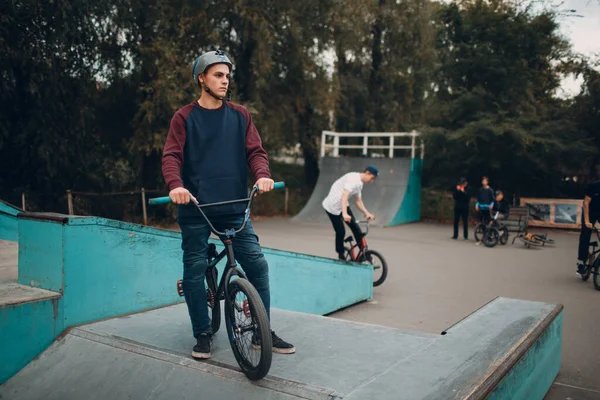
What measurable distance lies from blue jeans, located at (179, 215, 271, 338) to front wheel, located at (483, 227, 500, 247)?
10.9 meters

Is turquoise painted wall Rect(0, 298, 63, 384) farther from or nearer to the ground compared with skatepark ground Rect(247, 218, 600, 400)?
farther from the ground

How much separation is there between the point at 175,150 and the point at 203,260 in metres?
0.68

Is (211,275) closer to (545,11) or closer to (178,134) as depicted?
(178,134)

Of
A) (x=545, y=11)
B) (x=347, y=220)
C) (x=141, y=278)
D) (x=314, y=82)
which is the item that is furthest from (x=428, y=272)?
(x=545, y=11)

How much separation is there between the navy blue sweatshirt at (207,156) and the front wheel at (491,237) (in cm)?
1099

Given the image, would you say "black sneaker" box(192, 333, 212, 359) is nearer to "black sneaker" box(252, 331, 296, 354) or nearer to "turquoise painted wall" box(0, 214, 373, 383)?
"black sneaker" box(252, 331, 296, 354)

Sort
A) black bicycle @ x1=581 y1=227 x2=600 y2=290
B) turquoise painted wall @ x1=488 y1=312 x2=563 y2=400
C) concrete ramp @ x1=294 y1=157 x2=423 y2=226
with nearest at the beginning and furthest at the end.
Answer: turquoise painted wall @ x1=488 y1=312 x2=563 y2=400, black bicycle @ x1=581 y1=227 x2=600 y2=290, concrete ramp @ x1=294 y1=157 x2=423 y2=226

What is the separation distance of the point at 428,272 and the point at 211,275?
663cm

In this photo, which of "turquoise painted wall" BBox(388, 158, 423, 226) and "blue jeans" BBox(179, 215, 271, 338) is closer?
"blue jeans" BBox(179, 215, 271, 338)

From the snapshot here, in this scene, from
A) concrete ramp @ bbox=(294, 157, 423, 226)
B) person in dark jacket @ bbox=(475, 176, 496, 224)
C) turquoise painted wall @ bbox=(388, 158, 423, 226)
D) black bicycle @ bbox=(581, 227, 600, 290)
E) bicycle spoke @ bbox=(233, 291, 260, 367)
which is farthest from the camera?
turquoise painted wall @ bbox=(388, 158, 423, 226)

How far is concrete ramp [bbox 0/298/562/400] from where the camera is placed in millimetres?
2836

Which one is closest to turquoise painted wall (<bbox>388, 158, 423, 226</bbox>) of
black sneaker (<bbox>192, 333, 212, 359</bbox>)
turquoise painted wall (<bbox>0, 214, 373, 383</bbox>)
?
turquoise painted wall (<bbox>0, 214, 373, 383</bbox>)

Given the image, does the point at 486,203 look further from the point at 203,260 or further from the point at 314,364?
the point at 203,260

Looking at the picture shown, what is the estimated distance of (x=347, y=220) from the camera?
7879 mm
